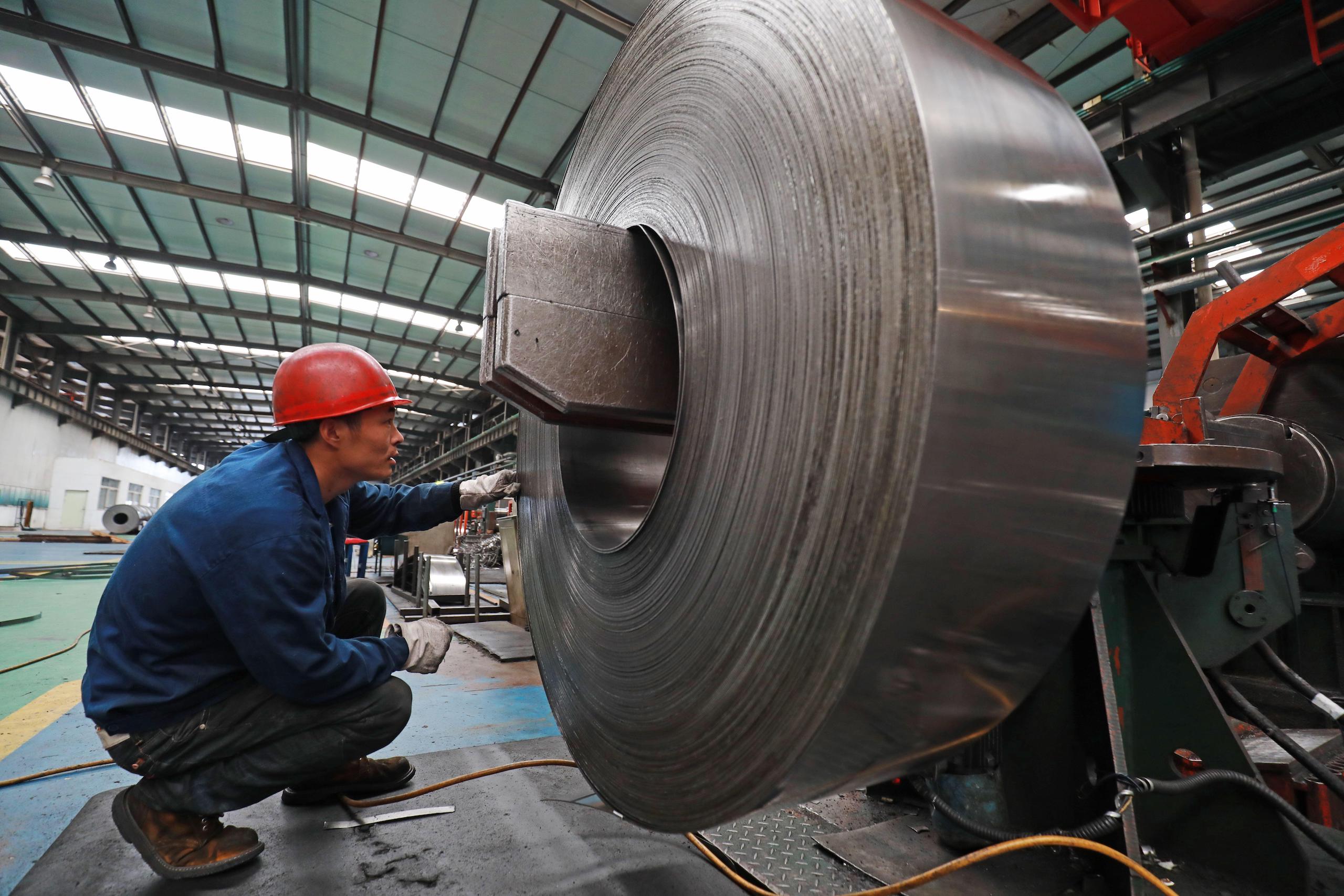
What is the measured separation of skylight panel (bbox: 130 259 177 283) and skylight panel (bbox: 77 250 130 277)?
0.13m

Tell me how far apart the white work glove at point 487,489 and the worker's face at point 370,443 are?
0.23 m

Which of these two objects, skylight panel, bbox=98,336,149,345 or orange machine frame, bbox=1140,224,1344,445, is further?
skylight panel, bbox=98,336,149,345

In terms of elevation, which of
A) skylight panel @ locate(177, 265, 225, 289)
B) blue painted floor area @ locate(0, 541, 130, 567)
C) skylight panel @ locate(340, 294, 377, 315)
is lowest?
blue painted floor area @ locate(0, 541, 130, 567)

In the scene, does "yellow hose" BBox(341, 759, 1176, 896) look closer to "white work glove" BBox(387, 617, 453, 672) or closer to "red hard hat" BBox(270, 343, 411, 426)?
"white work glove" BBox(387, 617, 453, 672)

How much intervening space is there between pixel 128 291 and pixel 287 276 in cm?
414

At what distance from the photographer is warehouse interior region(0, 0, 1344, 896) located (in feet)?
1.65

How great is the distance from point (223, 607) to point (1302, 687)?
7.88 ft

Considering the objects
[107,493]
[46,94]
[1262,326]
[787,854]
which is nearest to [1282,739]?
[787,854]

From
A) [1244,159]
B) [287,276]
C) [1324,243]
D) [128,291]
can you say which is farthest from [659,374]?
[128,291]

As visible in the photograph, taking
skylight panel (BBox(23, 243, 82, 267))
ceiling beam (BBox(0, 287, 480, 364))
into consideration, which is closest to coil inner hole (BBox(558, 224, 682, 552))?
ceiling beam (BBox(0, 287, 480, 364))

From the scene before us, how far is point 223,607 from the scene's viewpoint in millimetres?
1182

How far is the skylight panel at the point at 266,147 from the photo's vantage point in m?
6.93

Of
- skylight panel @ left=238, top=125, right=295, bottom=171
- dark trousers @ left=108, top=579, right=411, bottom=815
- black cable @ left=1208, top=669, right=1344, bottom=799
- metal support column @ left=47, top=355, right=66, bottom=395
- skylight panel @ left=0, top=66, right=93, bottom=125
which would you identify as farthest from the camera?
metal support column @ left=47, top=355, right=66, bottom=395

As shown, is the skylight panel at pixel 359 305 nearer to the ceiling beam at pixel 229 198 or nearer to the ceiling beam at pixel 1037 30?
the ceiling beam at pixel 229 198
